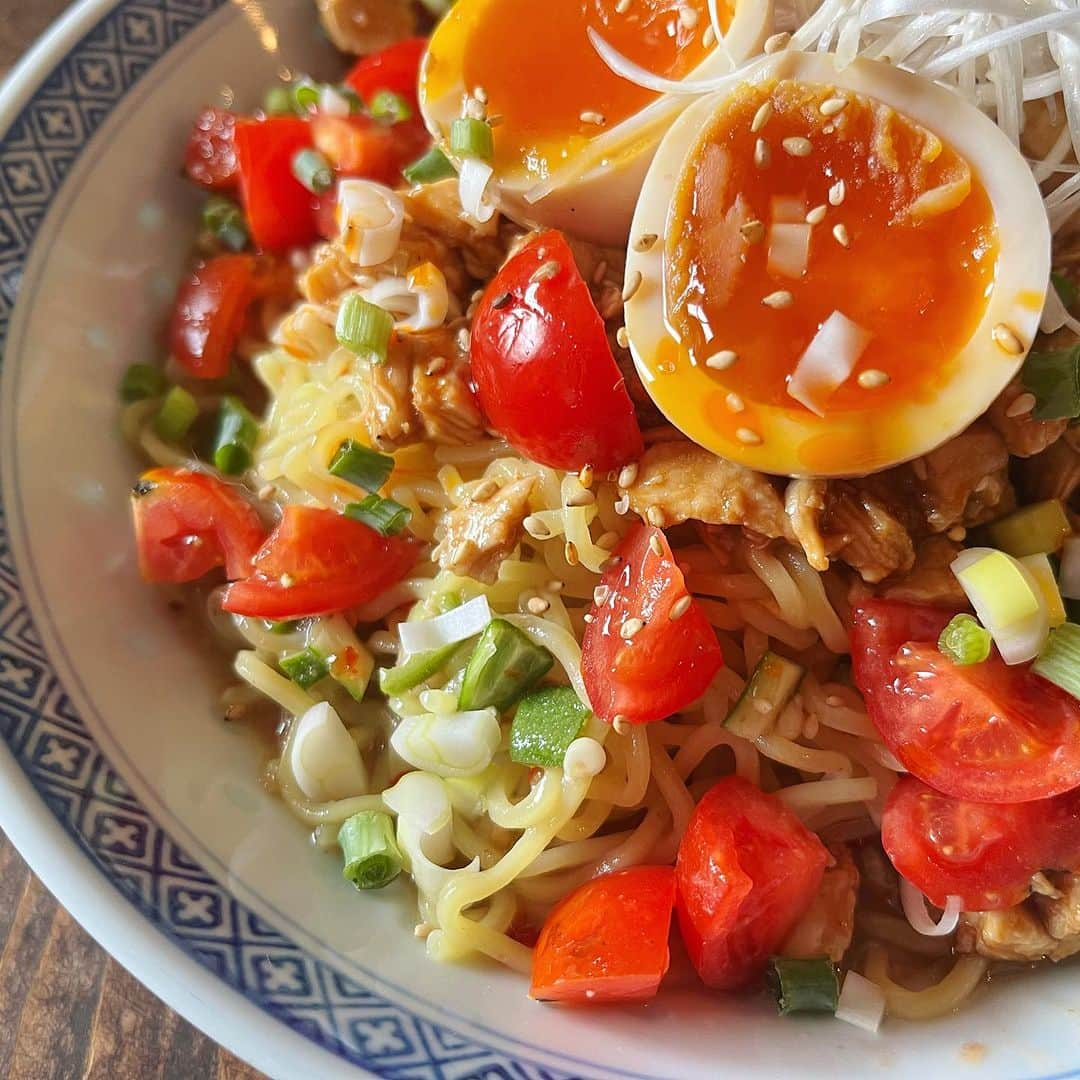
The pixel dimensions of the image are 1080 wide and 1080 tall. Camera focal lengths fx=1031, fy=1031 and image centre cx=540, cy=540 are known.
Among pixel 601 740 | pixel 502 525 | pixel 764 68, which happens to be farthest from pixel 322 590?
pixel 764 68

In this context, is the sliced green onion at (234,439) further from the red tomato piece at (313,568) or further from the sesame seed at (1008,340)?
the sesame seed at (1008,340)

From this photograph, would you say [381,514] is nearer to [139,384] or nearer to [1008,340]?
[139,384]

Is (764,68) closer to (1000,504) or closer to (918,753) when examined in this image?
(1000,504)

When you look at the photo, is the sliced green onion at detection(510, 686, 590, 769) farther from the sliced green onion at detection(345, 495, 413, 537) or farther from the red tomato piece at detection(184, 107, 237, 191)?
the red tomato piece at detection(184, 107, 237, 191)

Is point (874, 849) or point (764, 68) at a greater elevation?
point (764, 68)

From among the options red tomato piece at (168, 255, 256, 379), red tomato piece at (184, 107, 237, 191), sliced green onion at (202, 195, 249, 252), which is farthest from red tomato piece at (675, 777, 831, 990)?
red tomato piece at (184, 107, 237, 191)

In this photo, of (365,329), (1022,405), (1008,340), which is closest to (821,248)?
(1008,340)

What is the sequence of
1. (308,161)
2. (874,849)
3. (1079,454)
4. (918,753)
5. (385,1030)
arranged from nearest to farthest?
(385,1030), (918,753), (1079,454), (874,849), (308,161)
